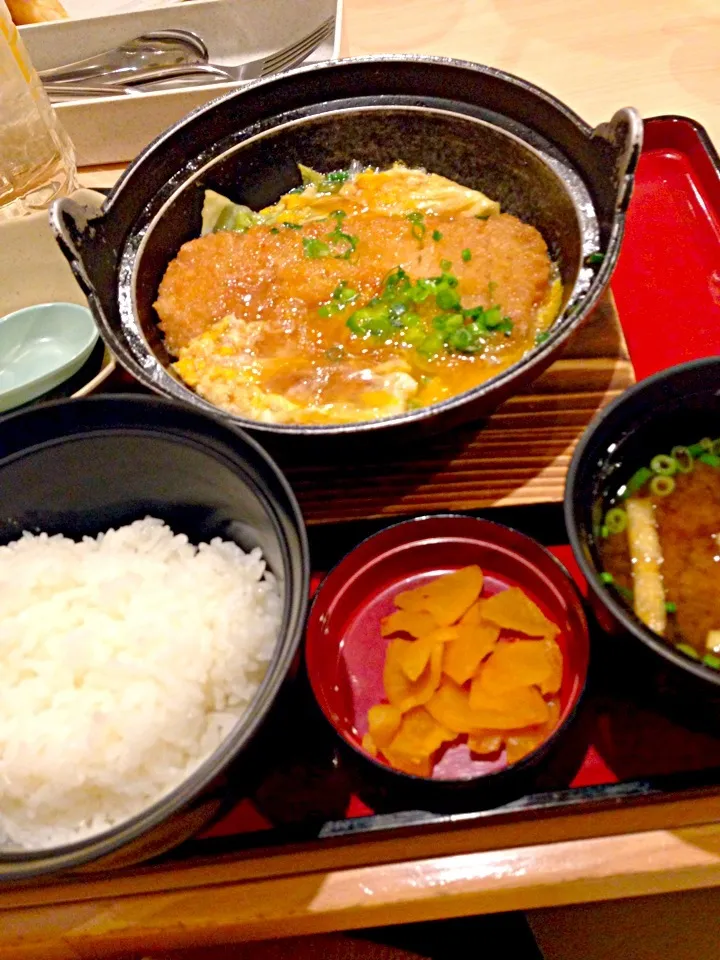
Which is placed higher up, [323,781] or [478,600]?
[478,600]

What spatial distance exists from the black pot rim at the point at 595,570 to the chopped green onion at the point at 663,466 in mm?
113

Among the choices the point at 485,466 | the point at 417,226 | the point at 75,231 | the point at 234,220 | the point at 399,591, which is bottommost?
the point at 399,591

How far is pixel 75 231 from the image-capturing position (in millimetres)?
1783

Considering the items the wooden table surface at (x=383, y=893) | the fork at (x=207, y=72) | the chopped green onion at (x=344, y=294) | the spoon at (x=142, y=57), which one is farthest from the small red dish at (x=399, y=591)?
the spoon at (x=142, y=57)

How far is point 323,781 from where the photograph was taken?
1.40 m

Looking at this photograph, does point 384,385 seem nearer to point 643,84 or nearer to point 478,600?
point 478,600

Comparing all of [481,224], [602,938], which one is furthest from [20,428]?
[602,938]

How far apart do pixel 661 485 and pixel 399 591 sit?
2.03 ft

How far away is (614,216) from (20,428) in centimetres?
144

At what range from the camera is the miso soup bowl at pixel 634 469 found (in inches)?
46.0

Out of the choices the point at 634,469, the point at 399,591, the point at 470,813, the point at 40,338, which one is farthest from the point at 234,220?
the point at 470,813

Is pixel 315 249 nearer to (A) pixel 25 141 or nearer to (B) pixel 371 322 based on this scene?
(B) pixel 371 322

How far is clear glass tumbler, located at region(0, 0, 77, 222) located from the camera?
2.20 metres

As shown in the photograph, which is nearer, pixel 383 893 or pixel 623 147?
pixel 383 893
